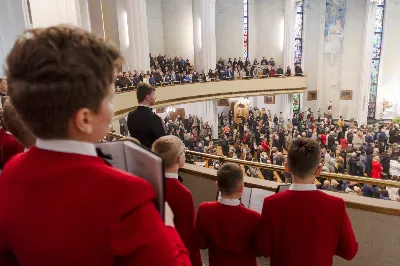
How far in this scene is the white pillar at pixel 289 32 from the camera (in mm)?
22969

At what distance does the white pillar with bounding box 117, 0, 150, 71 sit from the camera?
15578 mm

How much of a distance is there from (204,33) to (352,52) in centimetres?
1186

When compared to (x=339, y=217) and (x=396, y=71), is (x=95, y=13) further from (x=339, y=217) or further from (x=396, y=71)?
(x=396, y=71)

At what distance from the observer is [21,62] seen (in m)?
0.89

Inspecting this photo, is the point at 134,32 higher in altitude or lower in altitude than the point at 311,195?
higher

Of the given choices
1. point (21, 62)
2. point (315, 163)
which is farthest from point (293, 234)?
point (21, 62)

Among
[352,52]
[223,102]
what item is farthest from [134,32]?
[352,52]

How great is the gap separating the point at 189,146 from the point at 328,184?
31.9 ft

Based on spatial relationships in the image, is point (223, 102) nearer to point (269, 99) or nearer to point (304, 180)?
point (269, 99)

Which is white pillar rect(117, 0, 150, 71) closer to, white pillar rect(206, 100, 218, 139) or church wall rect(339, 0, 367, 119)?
white pillar rect(206, 100, 218, 139)

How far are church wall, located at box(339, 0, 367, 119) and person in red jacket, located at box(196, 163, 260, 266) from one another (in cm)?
2444

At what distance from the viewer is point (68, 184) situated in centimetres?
90

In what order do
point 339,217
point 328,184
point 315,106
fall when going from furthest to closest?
point 315,106 → point 328,184 → point 339,217

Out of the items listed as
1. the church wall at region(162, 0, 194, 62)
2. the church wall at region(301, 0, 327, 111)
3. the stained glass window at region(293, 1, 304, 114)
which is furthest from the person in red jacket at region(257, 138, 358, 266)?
the church wall at region(301, 0, 327, 111)
